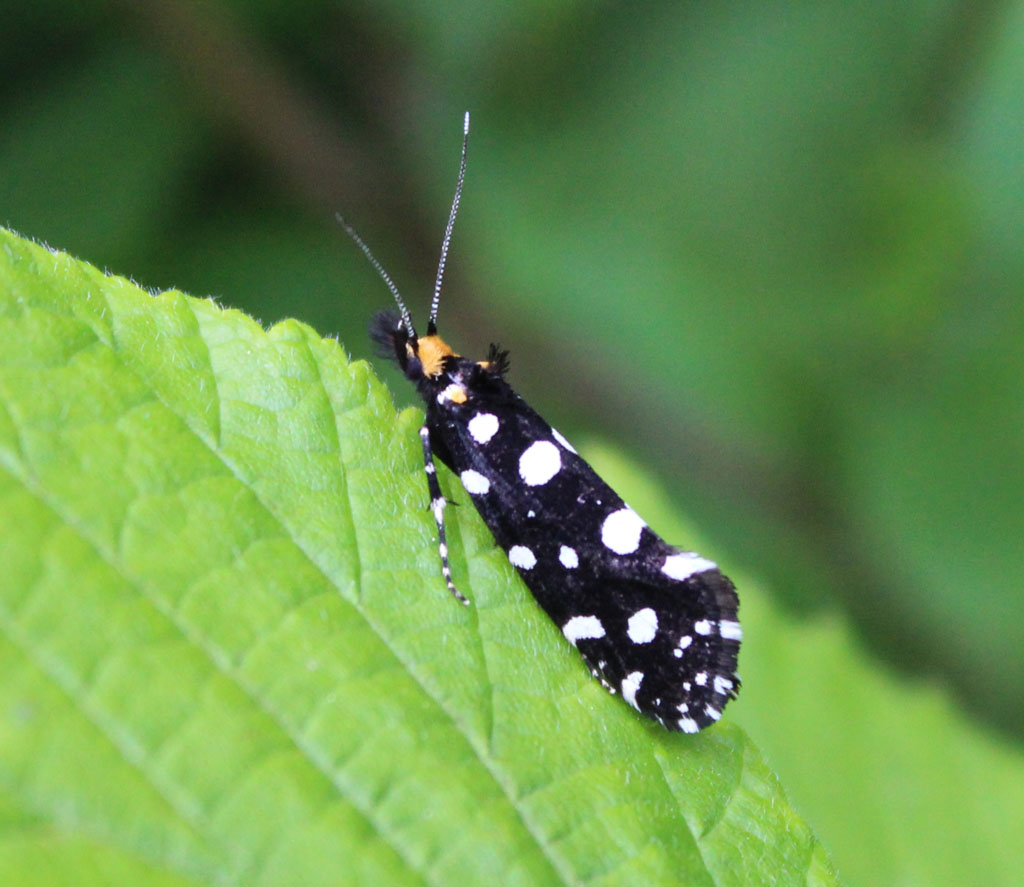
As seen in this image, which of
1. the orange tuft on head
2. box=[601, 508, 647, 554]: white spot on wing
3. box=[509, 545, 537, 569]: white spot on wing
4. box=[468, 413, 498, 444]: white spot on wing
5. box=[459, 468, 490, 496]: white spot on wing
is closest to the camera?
box=[509, 545, 537, 569]: white spot on wing

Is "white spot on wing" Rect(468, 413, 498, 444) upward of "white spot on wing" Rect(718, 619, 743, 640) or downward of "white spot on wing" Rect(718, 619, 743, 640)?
upward

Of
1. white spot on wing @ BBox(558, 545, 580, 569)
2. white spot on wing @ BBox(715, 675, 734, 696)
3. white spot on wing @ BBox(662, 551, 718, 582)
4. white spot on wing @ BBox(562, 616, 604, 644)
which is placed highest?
white spot on wing @ BBox(662, 551, 718, 582)

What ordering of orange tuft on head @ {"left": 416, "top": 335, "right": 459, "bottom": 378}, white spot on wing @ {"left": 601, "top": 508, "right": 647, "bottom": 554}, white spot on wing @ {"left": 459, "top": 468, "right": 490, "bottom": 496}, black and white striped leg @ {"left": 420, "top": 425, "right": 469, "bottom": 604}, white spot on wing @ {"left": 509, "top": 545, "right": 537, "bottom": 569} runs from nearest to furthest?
black and white striped leg @ {"left": 420, "top": 425, "right": 469, "bottom": 604} → white spot on wing @ {"left": 509, "top": 545, "right": 537, "bottom": 569} → white spot on wing @ {"left": 601, "top": 508, "right": 647, "bottom": 554} → white spot on wing @ {"left": 459, "top": 468, "right": 490, "bottom": 496} → orange tuft on head @ {"left": 416, "top": 335, "right": 459, "bottom": 378}

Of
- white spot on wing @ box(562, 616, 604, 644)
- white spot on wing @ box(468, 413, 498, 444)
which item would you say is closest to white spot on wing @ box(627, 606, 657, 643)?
white spot on wing @ box(562, 616, 604, 644)

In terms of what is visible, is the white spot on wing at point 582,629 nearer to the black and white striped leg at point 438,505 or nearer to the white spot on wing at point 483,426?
the black and white striped leg at point 438,505

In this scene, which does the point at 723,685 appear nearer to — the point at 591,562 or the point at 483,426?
the point at 591,562

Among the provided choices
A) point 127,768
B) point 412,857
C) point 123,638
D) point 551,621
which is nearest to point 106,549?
point 123,638

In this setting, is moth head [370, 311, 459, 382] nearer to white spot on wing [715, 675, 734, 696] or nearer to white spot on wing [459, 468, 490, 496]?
white spot on wing [459, 468, 490, 496]

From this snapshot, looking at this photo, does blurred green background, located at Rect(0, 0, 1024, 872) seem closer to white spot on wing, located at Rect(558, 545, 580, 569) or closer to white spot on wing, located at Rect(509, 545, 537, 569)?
white spot on wing, located at Rect(558, 545, 580, 569)

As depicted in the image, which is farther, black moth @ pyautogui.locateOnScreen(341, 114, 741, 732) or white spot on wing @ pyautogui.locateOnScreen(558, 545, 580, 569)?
white spot on wing @ pyautogui.locateOnScreen(558, 545, 580, 569)
